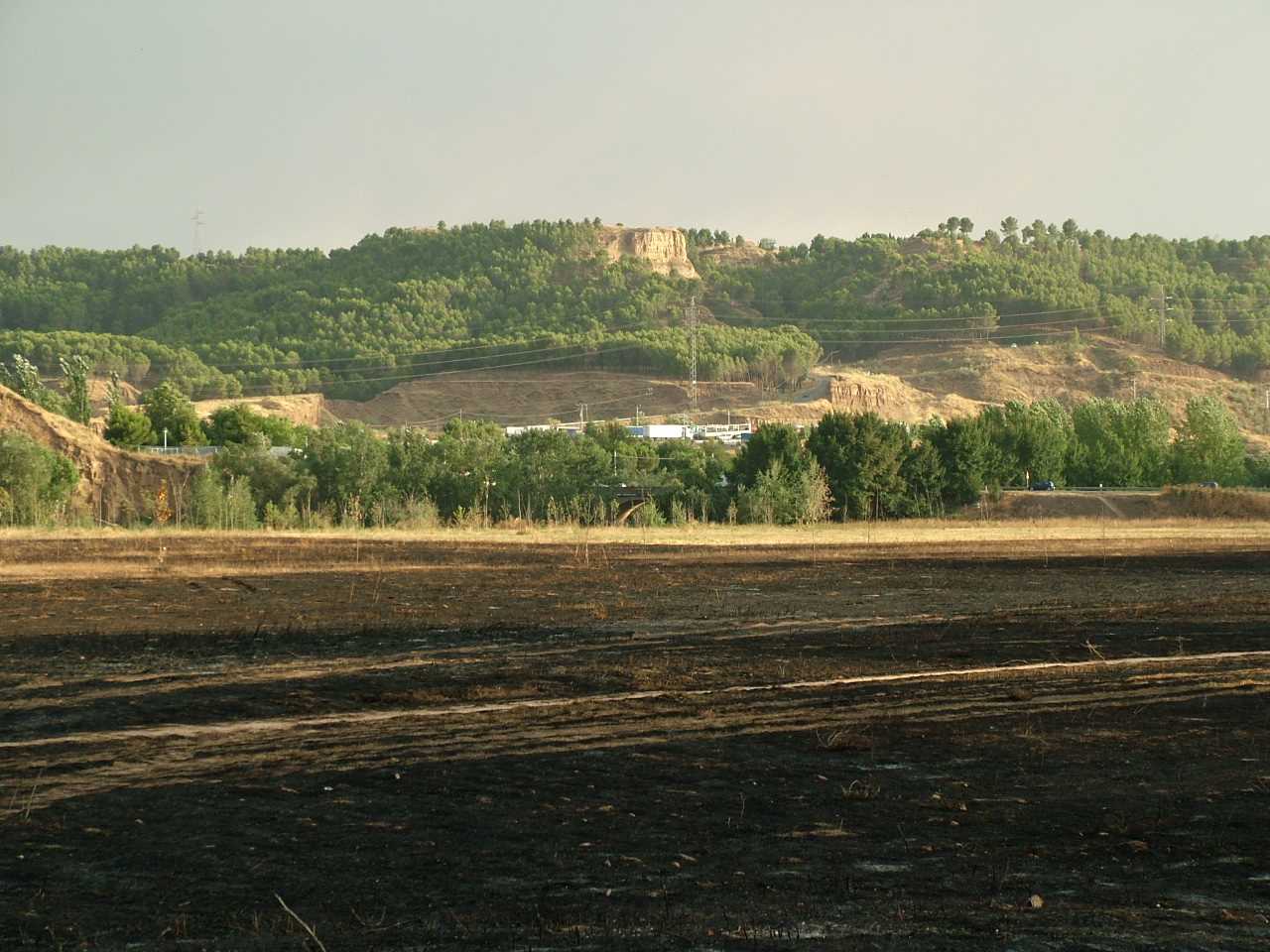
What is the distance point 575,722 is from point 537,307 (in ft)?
547

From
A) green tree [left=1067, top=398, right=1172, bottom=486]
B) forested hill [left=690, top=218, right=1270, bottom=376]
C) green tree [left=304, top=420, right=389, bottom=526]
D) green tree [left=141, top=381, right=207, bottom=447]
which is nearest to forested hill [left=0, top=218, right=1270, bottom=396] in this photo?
forested hill [left=690, top=218, right=1270, bottom=376]

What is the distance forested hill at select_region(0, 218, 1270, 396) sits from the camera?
5674 inches

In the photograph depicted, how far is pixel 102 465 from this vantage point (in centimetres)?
5203

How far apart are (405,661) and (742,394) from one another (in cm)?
12567

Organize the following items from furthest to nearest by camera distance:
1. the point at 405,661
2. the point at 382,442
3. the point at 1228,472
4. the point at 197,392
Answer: the point at 197,392 → the point at 1228,472 → the point at 382,442 → the point at 405,661

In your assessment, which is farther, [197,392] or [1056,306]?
[1056,306]

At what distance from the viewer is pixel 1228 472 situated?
242 feet

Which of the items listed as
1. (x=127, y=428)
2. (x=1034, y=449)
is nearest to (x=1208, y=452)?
(x=1034, y=449)

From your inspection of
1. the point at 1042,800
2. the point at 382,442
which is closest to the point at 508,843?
the point at 1042,800

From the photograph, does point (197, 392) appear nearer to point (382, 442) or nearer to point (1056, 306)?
point (382, 442)

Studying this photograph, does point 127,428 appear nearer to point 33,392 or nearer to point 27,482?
point 33,392

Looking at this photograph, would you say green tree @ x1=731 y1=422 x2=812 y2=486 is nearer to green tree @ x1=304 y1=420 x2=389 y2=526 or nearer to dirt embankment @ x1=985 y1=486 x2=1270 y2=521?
dirt embankment @ x1=985 y1=486 x2=1270 y2=521

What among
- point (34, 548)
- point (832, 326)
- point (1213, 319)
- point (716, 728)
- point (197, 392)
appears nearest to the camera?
point (716, 728)

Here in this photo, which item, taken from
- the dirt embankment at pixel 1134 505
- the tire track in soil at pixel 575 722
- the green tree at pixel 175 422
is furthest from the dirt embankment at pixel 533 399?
the tire track in soil at pixel 575 722
